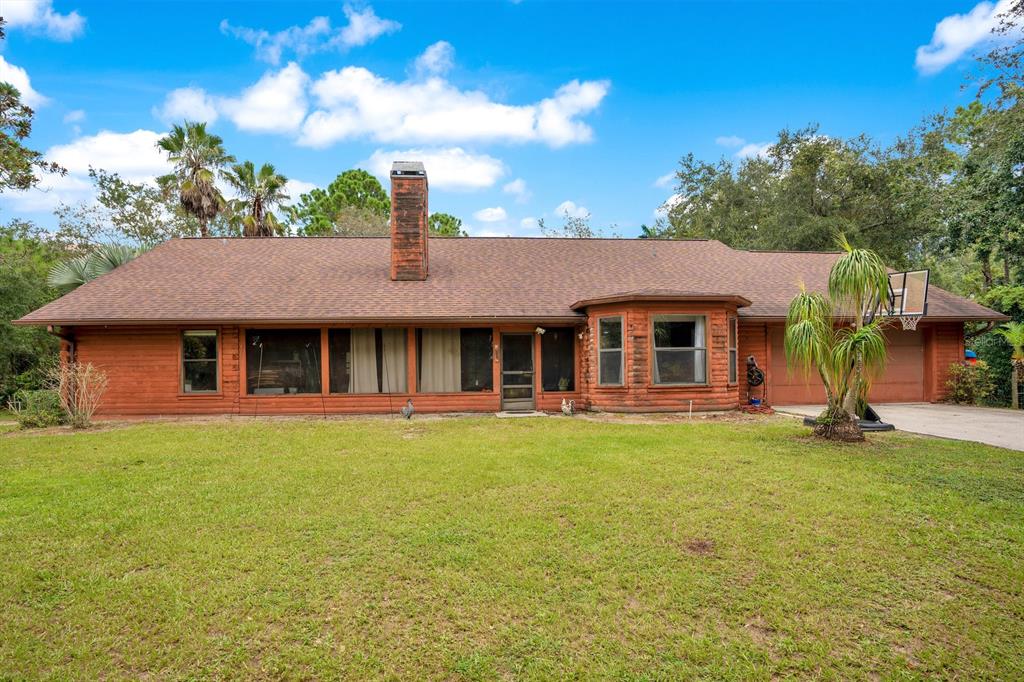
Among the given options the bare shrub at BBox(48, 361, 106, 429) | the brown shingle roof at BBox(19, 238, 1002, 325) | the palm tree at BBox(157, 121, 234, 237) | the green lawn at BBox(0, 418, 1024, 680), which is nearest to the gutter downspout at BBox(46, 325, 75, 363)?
the brown shingle roof at BBox(19, 238, 1002, 325)

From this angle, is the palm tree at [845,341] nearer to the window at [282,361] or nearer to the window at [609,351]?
the window at [609,351]

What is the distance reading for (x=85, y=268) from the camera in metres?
14.2

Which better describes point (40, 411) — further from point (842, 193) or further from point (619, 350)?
point (842, 193)

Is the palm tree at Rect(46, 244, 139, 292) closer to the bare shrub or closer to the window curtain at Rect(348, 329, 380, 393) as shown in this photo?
the bare shrub

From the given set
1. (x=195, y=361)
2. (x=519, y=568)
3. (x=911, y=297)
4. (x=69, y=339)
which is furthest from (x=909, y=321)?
(x=69, y=339)

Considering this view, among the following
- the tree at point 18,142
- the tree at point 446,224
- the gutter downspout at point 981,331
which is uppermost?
the tree at point 446,224

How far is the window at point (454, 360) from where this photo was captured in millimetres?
12125

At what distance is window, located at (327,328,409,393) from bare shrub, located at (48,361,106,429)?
15.1ft

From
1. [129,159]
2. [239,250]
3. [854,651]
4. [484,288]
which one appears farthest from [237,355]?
[129,159]

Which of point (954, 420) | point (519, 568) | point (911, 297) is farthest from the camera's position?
point (954, 420)

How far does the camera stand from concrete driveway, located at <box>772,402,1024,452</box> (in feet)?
26.9

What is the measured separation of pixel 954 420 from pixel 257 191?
24.2 meters

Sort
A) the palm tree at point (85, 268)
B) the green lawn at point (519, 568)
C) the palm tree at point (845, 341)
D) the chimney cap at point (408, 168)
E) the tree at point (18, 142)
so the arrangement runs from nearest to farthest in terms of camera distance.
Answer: the green lawn at point (519, 568) → the palm tree at point (845, 341) → the tree at point (18, 142) → the chimney cap at point (408, 168) → the palm tree at point (85, 268)

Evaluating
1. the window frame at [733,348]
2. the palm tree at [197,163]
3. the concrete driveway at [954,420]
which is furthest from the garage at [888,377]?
the palm tree at [197,163]
